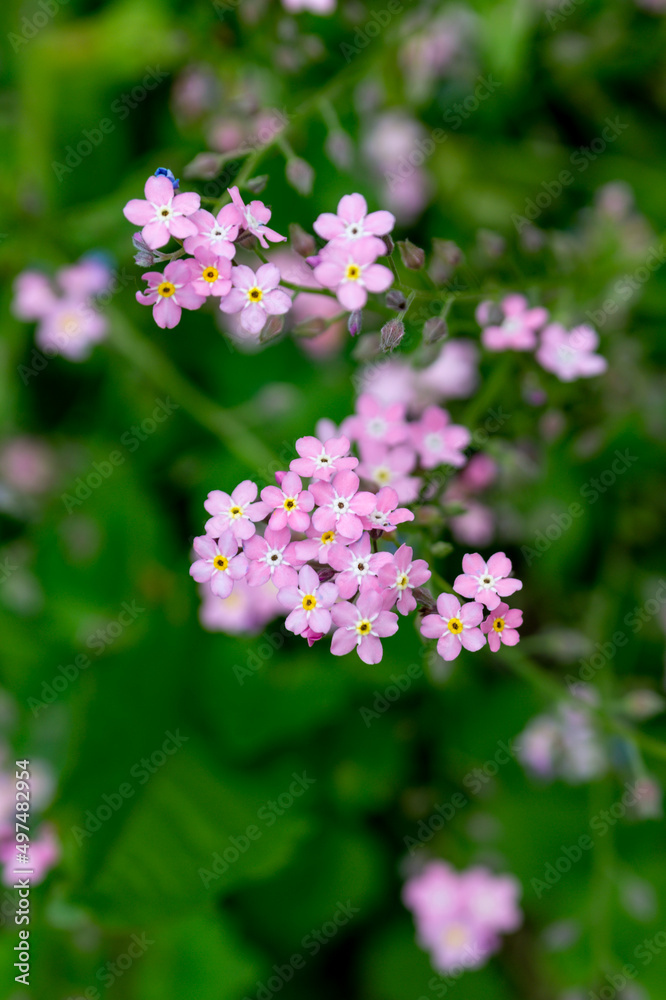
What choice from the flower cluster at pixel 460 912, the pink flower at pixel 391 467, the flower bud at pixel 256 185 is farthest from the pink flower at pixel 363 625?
the flower cluster at pixel 460 912

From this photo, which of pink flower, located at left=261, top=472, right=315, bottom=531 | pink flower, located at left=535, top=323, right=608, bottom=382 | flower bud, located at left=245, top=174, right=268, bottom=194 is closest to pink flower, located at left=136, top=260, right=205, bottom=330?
flower bud, located at left=245, top=174, right=268, bottom=194

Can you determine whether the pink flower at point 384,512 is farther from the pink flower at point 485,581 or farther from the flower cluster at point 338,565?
the pink flower at point 485,581

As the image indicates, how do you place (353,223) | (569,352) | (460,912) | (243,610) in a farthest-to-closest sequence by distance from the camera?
(460,912)
(243,610)
(569,352)
(353,223)

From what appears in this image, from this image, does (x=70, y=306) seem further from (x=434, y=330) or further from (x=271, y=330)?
(x=434, y=330)

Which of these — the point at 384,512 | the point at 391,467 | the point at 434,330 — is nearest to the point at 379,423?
the point at 391,467

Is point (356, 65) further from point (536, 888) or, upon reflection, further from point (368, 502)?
point (536, 888)

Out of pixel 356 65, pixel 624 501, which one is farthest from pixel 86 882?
pixel 356 65
